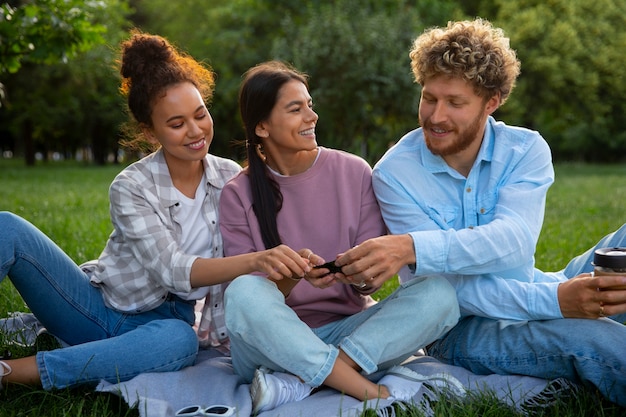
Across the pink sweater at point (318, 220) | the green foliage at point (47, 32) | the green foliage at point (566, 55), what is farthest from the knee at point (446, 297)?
the green foliage at point (566, 55)

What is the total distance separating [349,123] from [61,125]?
19.2 metres

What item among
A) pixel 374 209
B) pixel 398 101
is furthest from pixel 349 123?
pixel 374 209

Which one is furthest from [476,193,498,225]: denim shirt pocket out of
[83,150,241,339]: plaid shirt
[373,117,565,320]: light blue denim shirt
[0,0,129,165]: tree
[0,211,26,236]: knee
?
[0,0,129,165]: tree

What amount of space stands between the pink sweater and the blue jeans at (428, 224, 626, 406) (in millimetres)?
584

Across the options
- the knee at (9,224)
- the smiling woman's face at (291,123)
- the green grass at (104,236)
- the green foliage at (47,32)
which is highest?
the green foliage at (47,32)

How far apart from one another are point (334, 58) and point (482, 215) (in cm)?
1410

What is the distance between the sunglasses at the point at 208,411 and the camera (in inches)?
113

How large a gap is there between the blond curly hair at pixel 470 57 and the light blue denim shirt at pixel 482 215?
0.85 ft

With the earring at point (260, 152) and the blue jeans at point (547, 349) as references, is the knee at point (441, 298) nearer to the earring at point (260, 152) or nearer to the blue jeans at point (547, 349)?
the blue jeans at point (547, 349)

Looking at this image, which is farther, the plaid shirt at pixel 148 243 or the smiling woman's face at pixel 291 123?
the smiling woman's face at pixel 291 123

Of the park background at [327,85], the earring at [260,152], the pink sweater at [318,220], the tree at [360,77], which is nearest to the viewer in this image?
the pink sweater at [318,220]

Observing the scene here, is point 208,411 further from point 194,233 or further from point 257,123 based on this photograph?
point 257,123

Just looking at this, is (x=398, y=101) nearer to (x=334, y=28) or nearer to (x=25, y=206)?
(x=334, y=28)

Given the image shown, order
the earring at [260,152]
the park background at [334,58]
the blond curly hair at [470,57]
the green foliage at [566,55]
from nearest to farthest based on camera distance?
the blond curly hair at [470,57], the earring at [260,152], the park background at [334,58], the green foliage at [566,55]
